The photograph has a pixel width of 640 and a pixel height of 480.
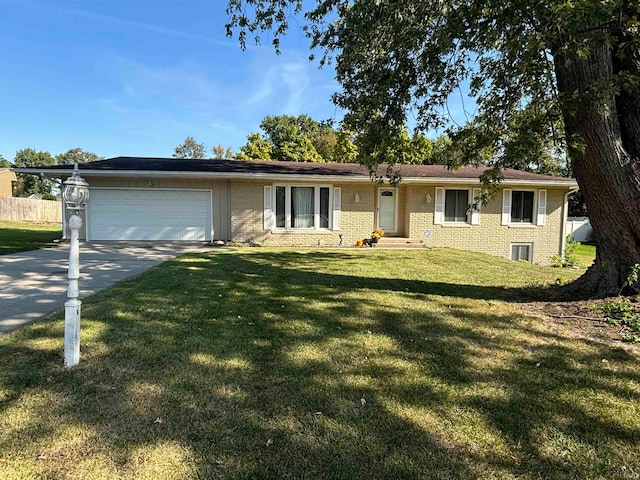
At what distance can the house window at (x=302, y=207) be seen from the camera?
13.5 metres

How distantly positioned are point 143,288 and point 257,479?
4536mm

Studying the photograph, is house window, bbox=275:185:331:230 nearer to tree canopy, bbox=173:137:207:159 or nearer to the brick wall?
the brick wall

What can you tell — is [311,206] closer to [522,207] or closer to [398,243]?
[398,243]

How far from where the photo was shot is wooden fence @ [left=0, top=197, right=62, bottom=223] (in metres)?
26.9

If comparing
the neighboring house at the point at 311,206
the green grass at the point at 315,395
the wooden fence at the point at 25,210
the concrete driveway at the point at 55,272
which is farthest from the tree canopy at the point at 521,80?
the wooden fence at the point at 25,210

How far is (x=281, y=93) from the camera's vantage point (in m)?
13.7

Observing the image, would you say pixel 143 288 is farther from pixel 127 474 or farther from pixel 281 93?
pixel 281 93

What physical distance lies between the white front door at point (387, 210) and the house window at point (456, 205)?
198cm

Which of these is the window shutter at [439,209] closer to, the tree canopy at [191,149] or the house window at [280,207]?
the house window at [280,207]

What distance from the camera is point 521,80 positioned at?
5453 mm

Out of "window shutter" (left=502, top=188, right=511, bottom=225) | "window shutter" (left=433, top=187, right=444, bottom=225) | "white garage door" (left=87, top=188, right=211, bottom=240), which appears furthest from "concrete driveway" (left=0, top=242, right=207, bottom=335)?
"window shutter" (left=502, top=188, right=511, bottom=225)

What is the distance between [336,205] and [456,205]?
15.6ft

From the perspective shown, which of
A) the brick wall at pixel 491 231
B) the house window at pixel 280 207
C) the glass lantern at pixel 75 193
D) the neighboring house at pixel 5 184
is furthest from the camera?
the neighboring house at pixel 5 184

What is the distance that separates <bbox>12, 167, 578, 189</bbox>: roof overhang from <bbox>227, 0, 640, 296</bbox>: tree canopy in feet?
19.6
